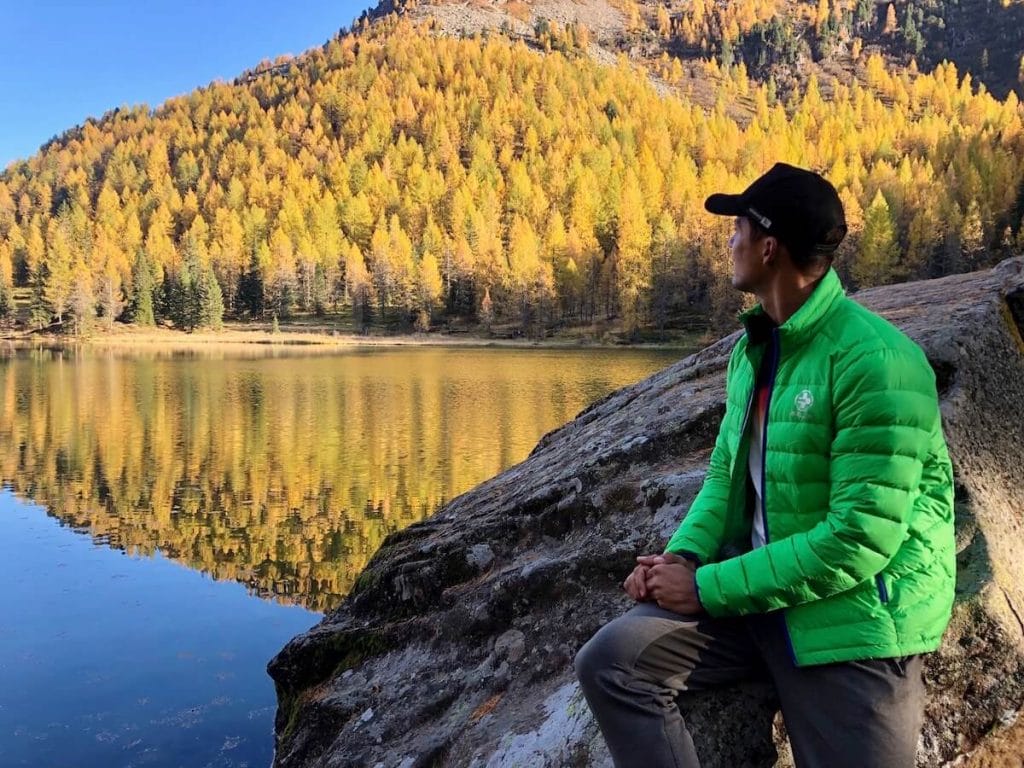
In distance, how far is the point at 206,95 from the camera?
198 metres

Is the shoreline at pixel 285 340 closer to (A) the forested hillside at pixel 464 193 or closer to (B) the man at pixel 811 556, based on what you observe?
(A) the forested hillside at pixel 464 193

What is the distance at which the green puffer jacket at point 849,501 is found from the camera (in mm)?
2564

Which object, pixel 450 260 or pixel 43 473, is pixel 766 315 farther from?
pixel 450 260

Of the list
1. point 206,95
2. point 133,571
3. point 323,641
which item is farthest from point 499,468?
point 206,95

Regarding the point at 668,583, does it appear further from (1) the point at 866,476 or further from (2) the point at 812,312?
(2) the point at 812,312

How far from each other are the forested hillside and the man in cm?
8558

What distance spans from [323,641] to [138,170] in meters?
181

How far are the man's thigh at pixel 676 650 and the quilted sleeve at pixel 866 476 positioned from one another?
318 mm

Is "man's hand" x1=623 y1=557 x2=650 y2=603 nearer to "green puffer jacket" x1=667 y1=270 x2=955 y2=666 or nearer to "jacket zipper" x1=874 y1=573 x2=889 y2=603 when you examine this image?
"green puffer jacket" x1=667 y1=270 x2=955 y2=666

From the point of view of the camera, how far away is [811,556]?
103 inches

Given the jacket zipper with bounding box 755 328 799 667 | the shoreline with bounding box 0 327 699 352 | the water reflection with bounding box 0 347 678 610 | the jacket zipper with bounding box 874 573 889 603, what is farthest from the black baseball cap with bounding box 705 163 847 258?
the shoreline with bounding box 0 327 699 352

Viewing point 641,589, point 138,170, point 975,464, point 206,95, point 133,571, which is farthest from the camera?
point 206,95

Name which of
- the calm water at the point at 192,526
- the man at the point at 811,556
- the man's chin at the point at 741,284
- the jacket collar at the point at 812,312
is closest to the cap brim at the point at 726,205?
the man at the point at 811,556

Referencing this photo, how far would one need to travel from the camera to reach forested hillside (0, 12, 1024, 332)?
9438 cm
